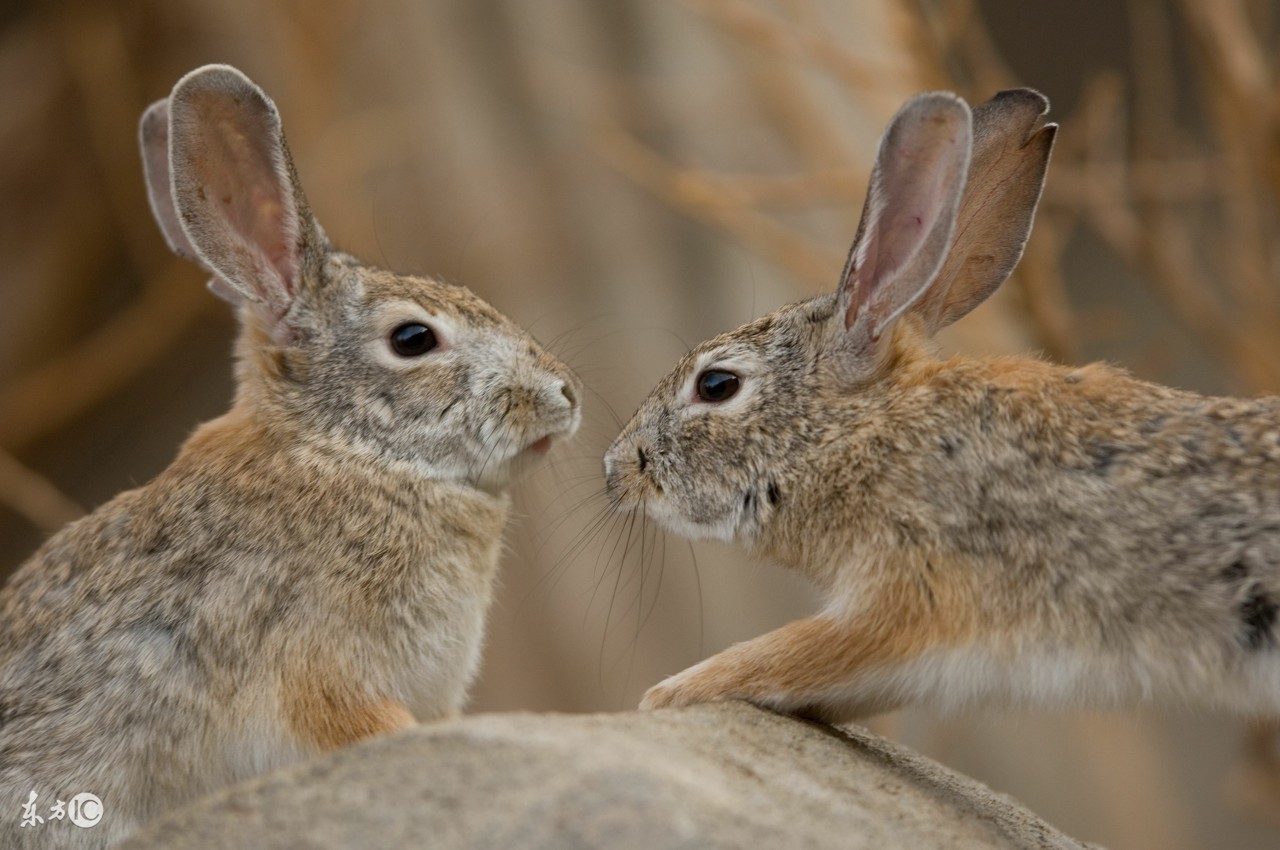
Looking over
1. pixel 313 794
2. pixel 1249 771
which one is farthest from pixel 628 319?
pixel 313 794

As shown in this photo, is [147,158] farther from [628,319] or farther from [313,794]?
[628,319]

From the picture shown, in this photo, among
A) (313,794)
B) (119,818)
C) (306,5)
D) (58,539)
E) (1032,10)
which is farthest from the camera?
(1032,10)

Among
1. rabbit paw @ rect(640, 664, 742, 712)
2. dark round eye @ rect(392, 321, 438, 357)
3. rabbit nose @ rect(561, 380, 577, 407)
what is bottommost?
rabbit paw @ rect(640, 664, 742, 712)

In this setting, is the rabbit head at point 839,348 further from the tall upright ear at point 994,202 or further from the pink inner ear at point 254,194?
the pink inner ear at point 254,194

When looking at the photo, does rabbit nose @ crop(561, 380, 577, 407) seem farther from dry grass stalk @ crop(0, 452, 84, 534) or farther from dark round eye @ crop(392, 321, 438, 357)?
dry grass stalk @ crop(0, 452, 84, 534)

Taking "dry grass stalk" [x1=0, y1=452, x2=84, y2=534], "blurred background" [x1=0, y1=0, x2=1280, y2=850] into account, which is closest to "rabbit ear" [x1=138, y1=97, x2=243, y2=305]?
"dry grass stalk" [x1=0, y1=452, x2=84, y2=534]

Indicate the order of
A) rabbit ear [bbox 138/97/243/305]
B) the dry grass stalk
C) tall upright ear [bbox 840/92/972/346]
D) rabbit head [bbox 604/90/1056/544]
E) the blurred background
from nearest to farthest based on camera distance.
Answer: tall upright ear [bbox 840/92/972/346] < rabbit head [bbox 604/90/1056/544] < rabbit ear [bbox 138/97/243/305] < the dry grass stalk < the blurred background
